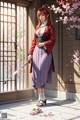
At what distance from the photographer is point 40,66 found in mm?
5672

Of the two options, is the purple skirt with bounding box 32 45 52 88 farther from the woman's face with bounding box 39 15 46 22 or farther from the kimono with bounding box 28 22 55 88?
the woman's face with bounding box 39 15 46 22

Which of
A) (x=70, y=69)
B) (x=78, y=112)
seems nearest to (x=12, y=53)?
(x=70, y=69)

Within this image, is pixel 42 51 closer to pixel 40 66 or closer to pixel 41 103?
pixel 40 66

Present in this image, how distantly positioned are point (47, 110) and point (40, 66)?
880 millimetres

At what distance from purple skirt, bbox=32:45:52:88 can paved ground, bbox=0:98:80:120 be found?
47cm

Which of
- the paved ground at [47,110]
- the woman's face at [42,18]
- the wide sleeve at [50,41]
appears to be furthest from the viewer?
the woman's face at [42,18]

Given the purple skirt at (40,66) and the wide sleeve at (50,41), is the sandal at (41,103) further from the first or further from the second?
the wide sleeve at (50,41)

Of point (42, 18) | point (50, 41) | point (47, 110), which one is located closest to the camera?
point (47, 110)

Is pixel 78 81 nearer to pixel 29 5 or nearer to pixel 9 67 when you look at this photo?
pixel 9 67

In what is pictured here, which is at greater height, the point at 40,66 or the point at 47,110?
the point at 40,66

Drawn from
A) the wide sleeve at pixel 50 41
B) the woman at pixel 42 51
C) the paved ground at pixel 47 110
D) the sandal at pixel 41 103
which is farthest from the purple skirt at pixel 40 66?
the paved ground at pixel 47 110

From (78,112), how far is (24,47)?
7.01 feet

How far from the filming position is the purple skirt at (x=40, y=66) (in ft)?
18.6

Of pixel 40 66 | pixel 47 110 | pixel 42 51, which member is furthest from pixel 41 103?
pixel 42 51
